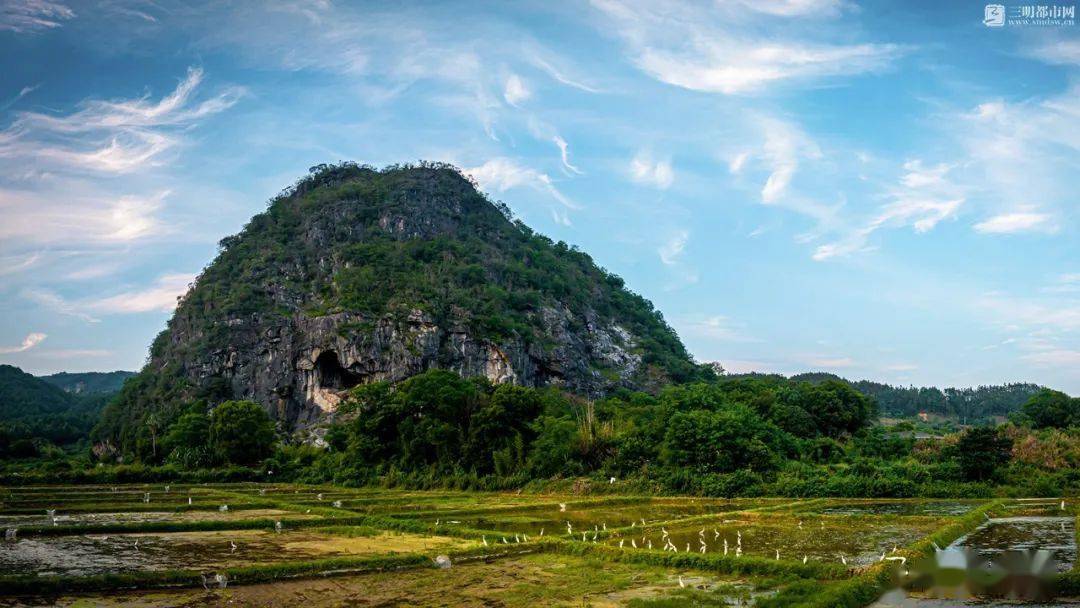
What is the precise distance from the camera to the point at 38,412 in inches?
4879

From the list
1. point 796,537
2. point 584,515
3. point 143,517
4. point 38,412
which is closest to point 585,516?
point 584,515

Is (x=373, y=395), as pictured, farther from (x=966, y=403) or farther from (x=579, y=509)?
(x=966, y=403)

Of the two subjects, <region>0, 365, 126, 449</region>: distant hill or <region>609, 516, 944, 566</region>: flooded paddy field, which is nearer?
<region>609, 516, 944, 566</region>: flooded paddy field

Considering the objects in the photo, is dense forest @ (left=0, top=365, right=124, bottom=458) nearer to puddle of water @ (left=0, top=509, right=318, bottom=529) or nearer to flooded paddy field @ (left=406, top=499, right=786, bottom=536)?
puddle of water @ (left=0, top=509, right=318, bottom=529)

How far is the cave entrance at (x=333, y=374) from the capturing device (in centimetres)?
7781

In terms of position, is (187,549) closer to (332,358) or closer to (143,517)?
(143,517)

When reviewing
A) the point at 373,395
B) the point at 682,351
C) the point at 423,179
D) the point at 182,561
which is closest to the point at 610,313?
the point at 682,351

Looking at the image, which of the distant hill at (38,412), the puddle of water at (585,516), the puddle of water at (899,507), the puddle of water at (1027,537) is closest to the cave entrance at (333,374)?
the distant hill at (38,412)

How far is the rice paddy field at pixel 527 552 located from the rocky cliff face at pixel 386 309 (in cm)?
4838

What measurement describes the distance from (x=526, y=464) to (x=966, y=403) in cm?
9227

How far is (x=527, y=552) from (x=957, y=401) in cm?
10986

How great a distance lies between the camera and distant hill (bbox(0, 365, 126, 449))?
Answer: 251ft

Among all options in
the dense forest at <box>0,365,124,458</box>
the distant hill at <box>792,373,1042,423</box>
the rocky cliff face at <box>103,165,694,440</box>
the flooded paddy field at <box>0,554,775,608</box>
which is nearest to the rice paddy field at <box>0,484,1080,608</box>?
the flooded paddy field at <box>0,554,775,608</box>

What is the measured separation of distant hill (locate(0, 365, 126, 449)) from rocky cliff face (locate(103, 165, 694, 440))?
1240 centimetres
